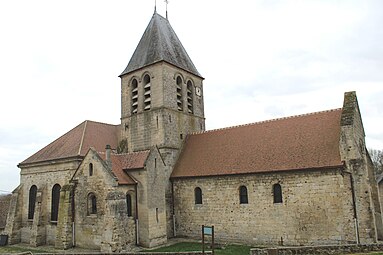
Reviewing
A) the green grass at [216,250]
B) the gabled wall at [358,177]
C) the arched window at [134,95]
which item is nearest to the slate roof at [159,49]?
the arched window at [134,95]

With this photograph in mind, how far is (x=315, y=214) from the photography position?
17.7 meters

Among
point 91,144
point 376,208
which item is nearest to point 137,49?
point 91,144

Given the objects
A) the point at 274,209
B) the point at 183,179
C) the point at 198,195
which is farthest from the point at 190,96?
the point at 274,209

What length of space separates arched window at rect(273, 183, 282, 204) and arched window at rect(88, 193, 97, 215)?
1073 cm

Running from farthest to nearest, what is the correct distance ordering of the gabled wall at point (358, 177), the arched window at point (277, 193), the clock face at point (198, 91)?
the clock face at point (198, 91), the arched window at point (277, 193), the gabled wall at point (358, 177)

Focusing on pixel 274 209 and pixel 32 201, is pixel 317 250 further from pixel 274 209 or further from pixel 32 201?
pixel 32 201

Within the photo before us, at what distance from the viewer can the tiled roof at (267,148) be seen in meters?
18.4

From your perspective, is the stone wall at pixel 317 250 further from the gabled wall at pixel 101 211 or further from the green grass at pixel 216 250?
the gabled wall at pixel 101 211

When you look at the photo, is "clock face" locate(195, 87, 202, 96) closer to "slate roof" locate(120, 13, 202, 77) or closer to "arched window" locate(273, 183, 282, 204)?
"slate roof" locate(120, 13, 202, 77)

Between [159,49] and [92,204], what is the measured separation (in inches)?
505

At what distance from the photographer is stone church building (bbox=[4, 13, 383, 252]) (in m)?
17.5

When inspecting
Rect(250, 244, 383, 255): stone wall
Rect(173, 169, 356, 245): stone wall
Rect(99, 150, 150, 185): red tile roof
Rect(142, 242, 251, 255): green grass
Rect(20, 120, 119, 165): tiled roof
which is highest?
Rect(20, 120, 119, 165): tiled roof

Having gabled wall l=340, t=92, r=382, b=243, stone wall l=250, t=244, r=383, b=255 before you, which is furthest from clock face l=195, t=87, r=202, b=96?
stone wall l=250, t=244, r=383, b=255

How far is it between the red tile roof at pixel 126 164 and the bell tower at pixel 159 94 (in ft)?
8.71
